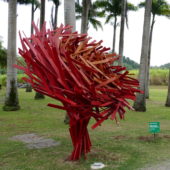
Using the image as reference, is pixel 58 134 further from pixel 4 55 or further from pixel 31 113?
pixel 4 55

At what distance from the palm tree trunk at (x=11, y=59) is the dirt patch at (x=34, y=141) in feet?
17.2

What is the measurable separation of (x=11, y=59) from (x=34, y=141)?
6.59 metres

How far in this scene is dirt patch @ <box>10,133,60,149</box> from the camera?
7.60 m

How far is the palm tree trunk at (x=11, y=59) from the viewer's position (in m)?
13.8

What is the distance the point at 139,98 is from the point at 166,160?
8.67 m

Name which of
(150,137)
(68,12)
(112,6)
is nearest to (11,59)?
(68,12)

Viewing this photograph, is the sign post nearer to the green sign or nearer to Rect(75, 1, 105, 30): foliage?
the green sign

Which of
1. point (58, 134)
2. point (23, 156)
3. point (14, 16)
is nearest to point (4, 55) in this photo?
point (14, 16)

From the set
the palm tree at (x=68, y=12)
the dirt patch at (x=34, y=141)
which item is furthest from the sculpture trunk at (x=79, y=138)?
the palm tree at (x=68, y=12)

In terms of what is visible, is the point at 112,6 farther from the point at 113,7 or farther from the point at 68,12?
the point at 68,12

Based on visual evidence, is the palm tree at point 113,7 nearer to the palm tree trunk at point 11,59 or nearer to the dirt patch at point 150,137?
the palm tree trunk at point 11,59

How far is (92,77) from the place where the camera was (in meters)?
5.63

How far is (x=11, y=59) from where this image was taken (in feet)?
45.5

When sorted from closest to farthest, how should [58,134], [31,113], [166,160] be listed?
[166,160] < [58,134] < [31,113]
